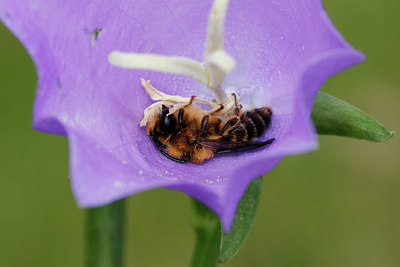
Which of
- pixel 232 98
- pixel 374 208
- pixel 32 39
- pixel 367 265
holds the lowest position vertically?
pixel 367 265

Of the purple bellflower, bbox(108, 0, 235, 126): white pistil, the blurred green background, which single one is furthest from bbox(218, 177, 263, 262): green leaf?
the blurred green background

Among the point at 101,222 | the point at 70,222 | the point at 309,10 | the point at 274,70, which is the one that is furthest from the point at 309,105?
the point at 70,222

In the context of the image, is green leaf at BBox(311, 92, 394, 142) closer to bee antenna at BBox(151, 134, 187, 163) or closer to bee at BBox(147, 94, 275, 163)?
bee at BBox(147, 94, 275, 163)

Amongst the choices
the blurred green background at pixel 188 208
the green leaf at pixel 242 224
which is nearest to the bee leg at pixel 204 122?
the green leaf at pixel 242 224

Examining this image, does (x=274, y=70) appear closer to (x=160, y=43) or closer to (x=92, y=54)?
(x=160, y=43)

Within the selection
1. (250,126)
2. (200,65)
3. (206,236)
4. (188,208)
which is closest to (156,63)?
(200,65)

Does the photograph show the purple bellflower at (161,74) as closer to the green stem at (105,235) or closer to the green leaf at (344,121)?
the green leaf at (344,121)
